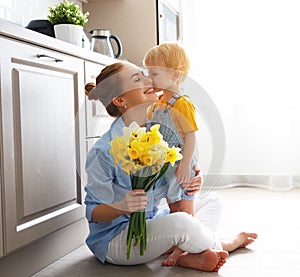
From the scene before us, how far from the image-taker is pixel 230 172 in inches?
152

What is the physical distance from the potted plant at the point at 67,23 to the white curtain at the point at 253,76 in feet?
5.05

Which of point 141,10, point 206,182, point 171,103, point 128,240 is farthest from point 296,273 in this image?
point 141,10

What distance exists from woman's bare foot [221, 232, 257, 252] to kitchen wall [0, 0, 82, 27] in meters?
1.45

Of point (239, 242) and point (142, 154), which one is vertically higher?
point (142, 154)

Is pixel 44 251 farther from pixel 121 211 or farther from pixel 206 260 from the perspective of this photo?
pixel 206 260

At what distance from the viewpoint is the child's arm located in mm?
1870

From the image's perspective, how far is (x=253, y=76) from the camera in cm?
379

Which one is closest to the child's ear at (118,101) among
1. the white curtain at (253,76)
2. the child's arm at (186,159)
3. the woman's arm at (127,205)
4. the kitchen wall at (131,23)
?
the child's arm at (186,159)

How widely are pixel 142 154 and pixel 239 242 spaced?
713mm

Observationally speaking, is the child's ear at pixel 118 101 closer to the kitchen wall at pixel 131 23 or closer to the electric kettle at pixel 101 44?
the electric kettle at pixel 101 44

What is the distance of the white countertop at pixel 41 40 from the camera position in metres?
1.61

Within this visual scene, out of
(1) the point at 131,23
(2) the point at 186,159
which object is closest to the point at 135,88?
(2) the point at 186,159

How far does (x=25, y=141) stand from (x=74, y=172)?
423 millimetres

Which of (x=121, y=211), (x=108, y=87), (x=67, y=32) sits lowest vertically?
(x=121, y=211)
